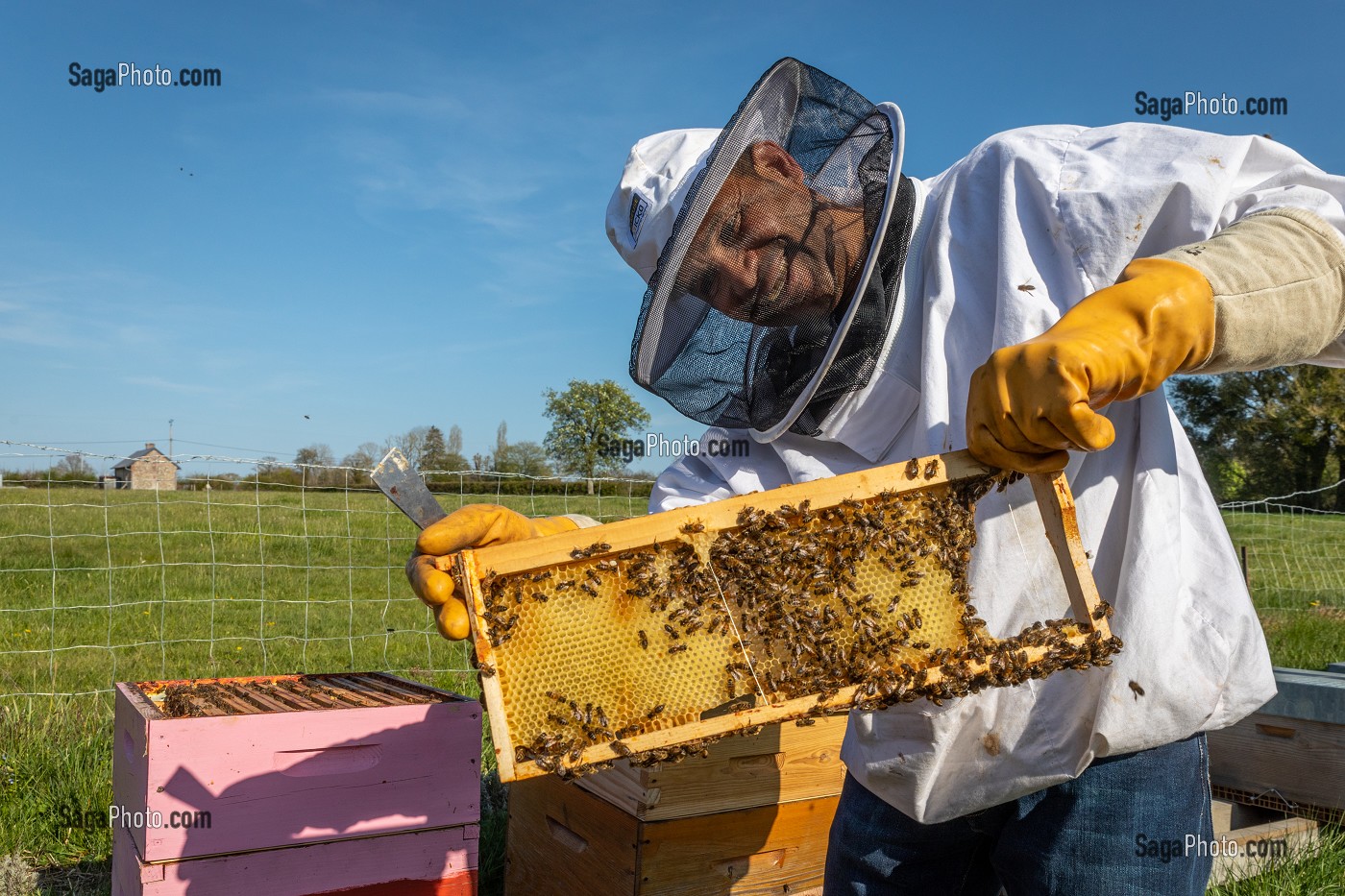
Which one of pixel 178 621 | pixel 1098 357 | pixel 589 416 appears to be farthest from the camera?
pixel 589 416

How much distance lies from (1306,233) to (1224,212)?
194 mm

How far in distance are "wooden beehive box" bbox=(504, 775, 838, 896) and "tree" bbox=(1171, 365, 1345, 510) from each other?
133ft

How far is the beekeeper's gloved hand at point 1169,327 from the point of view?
5.72 feet

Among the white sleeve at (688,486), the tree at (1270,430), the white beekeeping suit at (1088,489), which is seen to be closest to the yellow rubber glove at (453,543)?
the white sleeve at (688,486)

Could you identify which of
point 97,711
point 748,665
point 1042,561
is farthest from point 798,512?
point 97,711

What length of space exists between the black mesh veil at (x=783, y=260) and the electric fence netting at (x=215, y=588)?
17.5 feet

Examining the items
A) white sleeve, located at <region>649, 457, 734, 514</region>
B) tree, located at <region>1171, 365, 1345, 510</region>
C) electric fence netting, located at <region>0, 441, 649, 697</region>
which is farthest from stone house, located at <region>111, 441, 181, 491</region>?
tree, located at <region>1171, 365, 1345, 510</region>

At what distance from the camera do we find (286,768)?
3.05m

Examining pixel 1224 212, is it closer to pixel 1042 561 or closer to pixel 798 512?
pixel 1042 561

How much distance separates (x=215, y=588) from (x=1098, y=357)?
10501 millimetres

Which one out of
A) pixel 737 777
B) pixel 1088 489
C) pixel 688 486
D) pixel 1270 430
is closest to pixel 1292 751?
pixel 737 777

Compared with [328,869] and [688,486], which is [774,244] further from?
[328,869]

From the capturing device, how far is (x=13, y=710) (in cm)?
579

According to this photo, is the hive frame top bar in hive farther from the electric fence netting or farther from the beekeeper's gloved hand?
the electric fence netting
